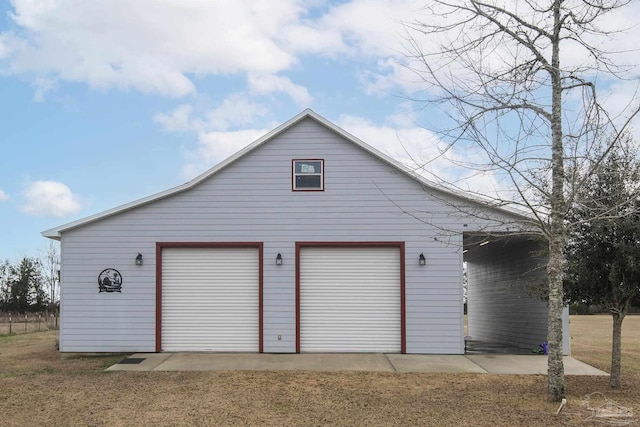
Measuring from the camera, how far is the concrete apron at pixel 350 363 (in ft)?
41.9

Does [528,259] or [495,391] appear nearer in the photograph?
[495,391]

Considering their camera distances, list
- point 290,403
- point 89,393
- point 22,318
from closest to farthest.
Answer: point 290,403
point 89,393
point 22,318

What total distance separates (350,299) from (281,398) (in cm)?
534

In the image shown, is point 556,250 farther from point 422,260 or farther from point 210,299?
point 210,299

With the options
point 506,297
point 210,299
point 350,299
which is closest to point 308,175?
point 350,299

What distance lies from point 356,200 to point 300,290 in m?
2.51

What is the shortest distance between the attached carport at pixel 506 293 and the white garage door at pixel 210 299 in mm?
5354

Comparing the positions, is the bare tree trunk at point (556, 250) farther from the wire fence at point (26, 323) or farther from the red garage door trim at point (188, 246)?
the wire fence at point (26, 323)

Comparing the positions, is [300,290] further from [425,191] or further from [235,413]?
[235,413]

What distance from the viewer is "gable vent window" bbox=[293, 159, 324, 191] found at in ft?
50.0

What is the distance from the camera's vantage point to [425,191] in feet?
49.2

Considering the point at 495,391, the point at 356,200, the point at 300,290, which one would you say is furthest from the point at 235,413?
the point at 356,200

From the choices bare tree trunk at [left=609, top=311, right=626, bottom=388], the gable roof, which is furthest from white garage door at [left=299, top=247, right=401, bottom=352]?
bare tree trunk at [left=609, top=311, right=626, bottom=388]

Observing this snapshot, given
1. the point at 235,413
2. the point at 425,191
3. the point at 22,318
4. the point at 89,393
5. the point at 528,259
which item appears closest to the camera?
the point at 235,413
